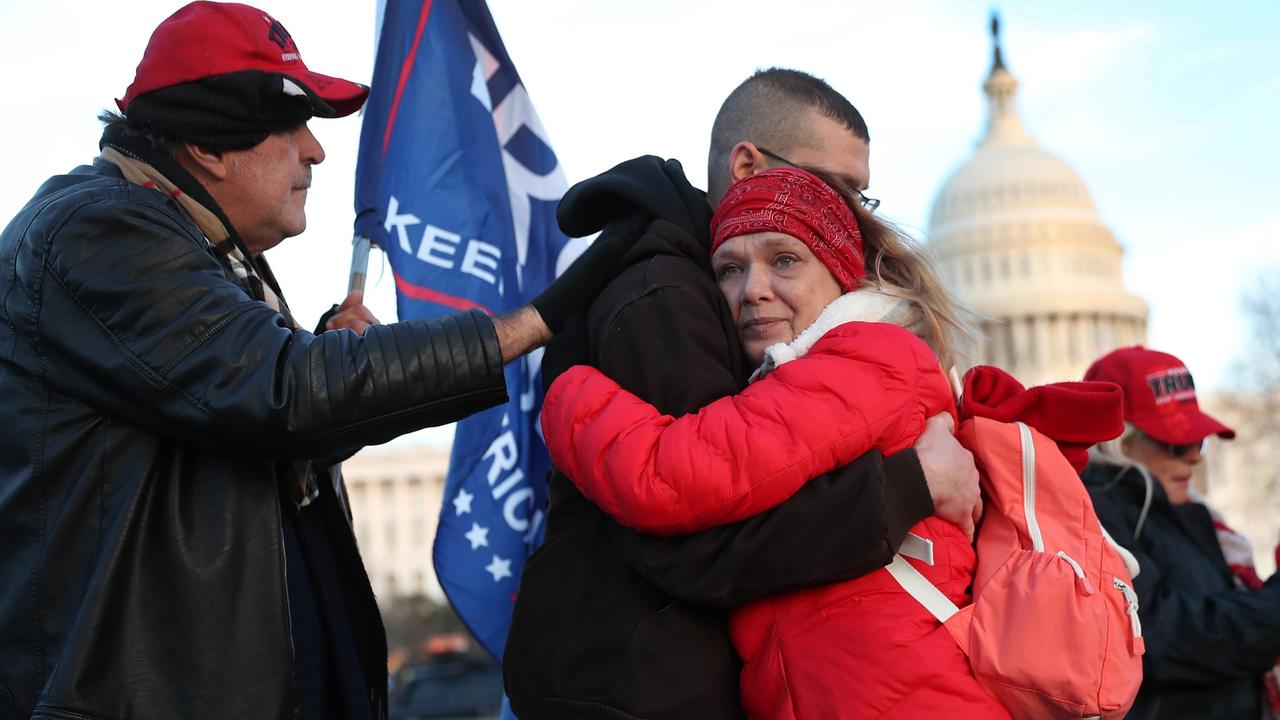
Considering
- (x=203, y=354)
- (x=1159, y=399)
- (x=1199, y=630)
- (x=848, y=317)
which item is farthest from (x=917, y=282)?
(x=1159, y=399)

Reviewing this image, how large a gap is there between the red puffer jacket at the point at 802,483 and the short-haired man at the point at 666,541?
5 centimetres

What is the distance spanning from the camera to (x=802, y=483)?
2479mm

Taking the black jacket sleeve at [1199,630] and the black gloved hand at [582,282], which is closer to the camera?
the black gloved hand at [582,282]

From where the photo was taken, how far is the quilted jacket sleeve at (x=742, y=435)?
2439 millimetres

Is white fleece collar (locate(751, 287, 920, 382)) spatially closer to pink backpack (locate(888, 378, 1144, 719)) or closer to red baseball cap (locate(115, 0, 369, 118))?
pink backpack (locate(888, 378, 1144, 719))

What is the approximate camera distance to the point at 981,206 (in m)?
80.4

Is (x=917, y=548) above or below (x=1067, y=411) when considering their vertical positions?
below

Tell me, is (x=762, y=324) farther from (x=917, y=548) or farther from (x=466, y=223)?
(x=466, y=223)

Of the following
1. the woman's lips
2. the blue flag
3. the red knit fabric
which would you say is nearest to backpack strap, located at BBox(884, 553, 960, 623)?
the red knit fabric

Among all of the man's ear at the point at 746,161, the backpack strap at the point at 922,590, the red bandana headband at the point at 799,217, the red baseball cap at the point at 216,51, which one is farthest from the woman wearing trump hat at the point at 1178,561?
the red baseball cap at the point at 216,51

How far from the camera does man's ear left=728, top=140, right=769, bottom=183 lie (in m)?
3.27

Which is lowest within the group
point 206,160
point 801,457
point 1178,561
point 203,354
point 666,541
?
point 1178,561

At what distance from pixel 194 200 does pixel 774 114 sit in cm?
129

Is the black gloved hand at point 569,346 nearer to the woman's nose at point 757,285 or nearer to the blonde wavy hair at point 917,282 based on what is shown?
the woman's nose at point 757,285
